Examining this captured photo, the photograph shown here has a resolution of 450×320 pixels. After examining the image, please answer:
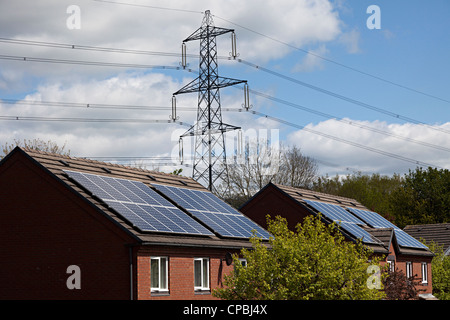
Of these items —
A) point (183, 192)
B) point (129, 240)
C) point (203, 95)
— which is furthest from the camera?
point (203, 95)

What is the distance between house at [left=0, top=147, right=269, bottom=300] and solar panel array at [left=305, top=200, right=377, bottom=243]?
46.0ft

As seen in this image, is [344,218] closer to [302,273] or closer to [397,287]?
[397,287]

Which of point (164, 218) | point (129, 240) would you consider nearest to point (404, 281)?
point (164, 218)

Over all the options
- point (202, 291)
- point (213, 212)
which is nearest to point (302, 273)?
point (202, 291)

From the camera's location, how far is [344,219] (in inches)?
1781

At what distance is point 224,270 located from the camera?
30953mm

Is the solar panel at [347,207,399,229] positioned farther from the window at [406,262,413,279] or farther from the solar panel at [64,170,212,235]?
the solar panel at [64,170,212,235]

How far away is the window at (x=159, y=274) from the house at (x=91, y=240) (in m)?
0.04

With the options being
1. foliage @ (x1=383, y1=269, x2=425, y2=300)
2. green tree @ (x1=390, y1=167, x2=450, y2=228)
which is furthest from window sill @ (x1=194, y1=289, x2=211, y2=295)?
green tree @ (x1=390, y1=167, x2=450, y2=228)

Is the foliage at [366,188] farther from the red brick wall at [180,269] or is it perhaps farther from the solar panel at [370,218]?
the red brick wall at [180,269]
